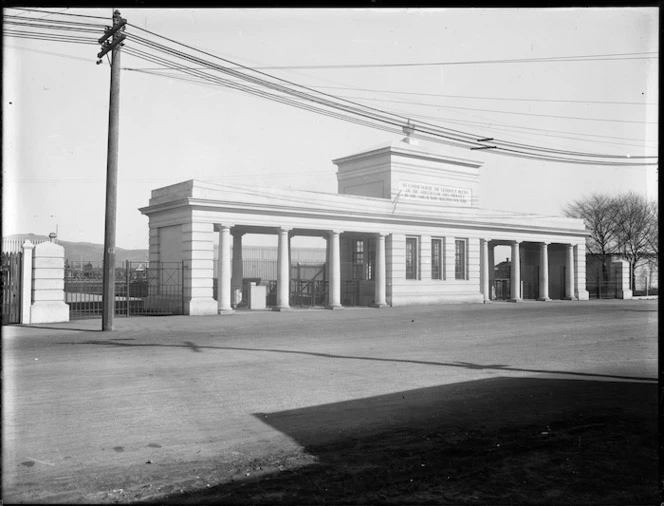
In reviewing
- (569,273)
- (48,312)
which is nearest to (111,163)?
→ (48,312)

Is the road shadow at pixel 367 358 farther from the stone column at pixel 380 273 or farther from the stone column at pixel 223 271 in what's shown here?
the stone column at pixel 380 273

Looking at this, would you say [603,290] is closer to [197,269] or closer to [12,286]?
[197,269]

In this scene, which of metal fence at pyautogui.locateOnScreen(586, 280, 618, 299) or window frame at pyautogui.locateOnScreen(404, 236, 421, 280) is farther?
metal fence at pyautogui.locateOnScreen(586, 280, 618, 299)

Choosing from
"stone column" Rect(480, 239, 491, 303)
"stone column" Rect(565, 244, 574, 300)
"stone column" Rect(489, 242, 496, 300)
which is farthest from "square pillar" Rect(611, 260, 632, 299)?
"stone column" Rect(480, 239, 491, 303)

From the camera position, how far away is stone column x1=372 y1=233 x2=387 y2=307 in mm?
31406

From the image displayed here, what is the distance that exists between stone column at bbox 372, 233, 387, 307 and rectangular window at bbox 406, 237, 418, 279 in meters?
2.08

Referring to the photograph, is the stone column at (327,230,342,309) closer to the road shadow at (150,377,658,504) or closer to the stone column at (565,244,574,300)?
the stone column at (565,244,574,300)

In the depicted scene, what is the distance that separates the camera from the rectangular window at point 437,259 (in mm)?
34031

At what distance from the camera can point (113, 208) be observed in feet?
57.0

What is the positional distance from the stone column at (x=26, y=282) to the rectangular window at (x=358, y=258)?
19149 millimetres

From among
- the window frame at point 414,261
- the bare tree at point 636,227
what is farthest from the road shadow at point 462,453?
the bare tree at point 636,227

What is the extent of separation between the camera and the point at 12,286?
19.3 meters

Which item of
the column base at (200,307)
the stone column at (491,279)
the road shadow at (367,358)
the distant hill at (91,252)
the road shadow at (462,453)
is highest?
the distant hill at (91,252)

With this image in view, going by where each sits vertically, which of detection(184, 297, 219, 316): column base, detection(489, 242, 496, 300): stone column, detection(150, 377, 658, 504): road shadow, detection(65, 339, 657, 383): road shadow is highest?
detection(489, 242, 496, 300): stone column
